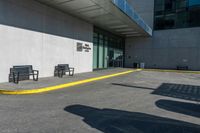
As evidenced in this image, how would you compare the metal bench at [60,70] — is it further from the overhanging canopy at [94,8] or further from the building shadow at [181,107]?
the building shadow at [181,107]

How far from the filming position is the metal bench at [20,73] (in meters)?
8.71

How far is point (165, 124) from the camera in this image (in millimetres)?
3953

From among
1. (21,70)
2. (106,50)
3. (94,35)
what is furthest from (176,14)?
(21,70)

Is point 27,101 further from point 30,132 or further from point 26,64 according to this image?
point 26,64

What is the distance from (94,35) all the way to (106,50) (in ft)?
11.1

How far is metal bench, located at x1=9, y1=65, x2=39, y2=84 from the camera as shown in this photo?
28.6 ft

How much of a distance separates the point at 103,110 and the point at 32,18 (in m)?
7.96

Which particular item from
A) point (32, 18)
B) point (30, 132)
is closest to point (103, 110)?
point (30, 132)

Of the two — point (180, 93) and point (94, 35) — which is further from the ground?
point (94, 35)

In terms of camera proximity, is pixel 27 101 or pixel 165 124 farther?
pixel 27 101

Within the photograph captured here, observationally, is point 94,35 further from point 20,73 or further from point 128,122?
point 128,122

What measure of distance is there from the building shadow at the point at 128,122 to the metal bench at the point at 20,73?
5.32m

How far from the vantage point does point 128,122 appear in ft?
13.3

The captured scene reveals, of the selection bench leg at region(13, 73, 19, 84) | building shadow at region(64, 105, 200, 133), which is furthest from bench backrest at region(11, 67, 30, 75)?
building shadow at region(64, 105, 200, 133)
